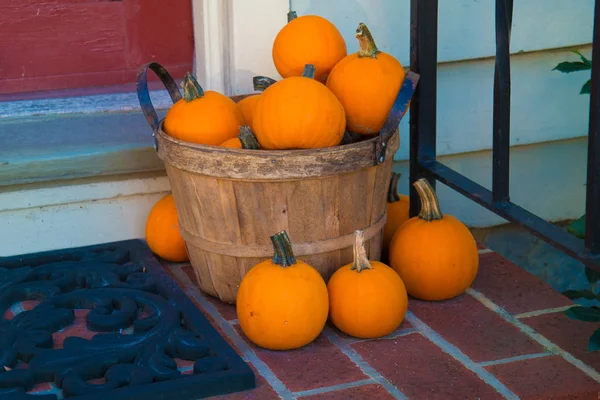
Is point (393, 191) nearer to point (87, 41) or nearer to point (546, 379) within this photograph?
point (546, 379)

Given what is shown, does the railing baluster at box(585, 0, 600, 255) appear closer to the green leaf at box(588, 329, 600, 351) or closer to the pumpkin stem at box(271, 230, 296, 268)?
the green leaf at box(588, 329, 600, 351)

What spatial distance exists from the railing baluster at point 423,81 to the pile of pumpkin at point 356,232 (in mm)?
202

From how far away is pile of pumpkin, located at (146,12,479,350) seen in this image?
1738 millimetres

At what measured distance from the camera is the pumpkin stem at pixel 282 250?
5.69 ft

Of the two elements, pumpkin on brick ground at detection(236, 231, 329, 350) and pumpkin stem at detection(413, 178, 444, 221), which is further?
pumpkin stem at detection(413, 178, 444, 221)

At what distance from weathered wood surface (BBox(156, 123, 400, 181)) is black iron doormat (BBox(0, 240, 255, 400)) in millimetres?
346

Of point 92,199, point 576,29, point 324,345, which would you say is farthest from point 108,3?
point 576,29

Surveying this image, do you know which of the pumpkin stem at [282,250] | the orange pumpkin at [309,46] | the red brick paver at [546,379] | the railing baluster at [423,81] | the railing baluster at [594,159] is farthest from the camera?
the railing baluster at [423,81]

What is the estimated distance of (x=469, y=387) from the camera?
64.7 inches

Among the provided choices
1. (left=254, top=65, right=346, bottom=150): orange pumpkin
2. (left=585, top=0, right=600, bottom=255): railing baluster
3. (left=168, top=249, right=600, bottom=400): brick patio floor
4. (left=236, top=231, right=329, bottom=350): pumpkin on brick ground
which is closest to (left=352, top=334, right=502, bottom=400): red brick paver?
(left=168, top=249, right=600, bottom=400): brick patio floor

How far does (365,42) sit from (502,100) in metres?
0.32

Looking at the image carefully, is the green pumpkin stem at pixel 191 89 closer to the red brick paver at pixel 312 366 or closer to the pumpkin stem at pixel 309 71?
the pumpkin stem at pixel 309 71

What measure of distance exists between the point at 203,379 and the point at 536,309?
32.0 inches

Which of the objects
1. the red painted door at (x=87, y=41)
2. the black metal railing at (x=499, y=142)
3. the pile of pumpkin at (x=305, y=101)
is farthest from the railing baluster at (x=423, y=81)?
the red painted door at (x=87, y=41)
